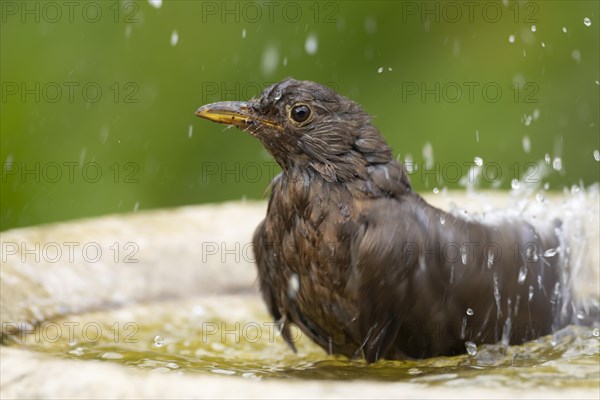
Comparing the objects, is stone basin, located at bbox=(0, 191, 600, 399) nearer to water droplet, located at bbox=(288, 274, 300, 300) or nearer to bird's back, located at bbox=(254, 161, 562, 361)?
bird's back, located at bbox=(254, 161, 562, 361)

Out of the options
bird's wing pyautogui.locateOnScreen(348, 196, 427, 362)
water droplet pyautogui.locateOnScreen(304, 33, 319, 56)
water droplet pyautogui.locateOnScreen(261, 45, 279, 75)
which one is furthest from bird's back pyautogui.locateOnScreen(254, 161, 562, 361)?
water droplet pyautogui.locateOnScreen(304, 33, 319, 56)

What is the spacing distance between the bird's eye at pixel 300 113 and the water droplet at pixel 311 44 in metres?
4.39

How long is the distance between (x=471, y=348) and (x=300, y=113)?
1020mm

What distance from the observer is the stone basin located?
2416mm

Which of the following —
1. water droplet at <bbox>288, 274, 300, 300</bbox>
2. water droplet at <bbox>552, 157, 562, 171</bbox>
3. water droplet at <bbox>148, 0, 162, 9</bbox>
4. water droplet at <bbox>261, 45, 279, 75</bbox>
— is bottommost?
water droplet at <bbox>288, 274, 300, 300</bbox>

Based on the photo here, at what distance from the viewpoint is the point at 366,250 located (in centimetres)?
309

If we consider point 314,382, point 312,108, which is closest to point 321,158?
point 312,108

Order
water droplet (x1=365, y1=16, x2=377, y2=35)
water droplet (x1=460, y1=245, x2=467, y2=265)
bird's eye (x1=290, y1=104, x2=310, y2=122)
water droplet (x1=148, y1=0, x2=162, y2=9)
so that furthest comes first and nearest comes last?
water droplet (x1=365, y1=16, x2=377, y2=35), water droplet (x1=148, y1=0, x2=162, y2=9), bird's eye (x1=290, y1=104, x2=310, y2=122), water droplet (x1=460, y1=245, x2=467, y2=265)

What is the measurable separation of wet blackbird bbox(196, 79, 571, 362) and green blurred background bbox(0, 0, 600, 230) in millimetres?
4116

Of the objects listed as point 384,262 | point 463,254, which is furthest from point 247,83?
point 384,262

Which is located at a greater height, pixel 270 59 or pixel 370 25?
pixel 370 25

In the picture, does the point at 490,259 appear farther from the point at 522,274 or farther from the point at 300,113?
the point at 300,113

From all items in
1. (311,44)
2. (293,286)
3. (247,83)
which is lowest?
(293,286)

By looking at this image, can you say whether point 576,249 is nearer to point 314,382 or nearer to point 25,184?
point 314,382
